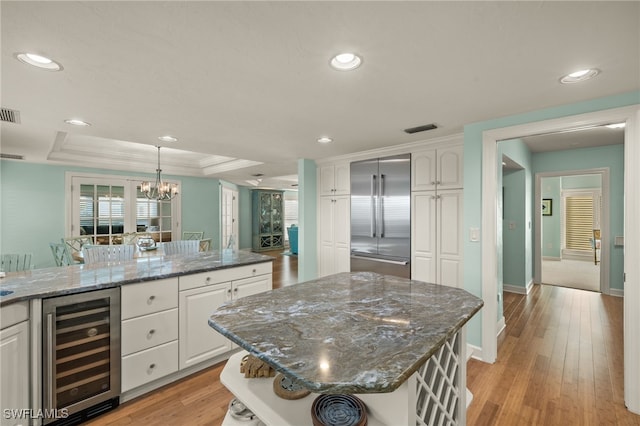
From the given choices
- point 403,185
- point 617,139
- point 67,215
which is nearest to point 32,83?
point 403,185

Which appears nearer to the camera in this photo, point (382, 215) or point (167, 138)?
point (167, 138)

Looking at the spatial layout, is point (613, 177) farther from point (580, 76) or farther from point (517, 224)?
point (580, 76)

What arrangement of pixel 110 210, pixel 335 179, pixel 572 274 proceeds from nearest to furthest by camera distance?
pixel 335 179 < pixel 110 210 < pixel 572 274

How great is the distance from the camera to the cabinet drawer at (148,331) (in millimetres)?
1975

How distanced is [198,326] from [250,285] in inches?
22.0

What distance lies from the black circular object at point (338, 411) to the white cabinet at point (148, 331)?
162 centimetres

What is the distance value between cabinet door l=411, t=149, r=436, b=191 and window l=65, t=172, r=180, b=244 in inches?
204

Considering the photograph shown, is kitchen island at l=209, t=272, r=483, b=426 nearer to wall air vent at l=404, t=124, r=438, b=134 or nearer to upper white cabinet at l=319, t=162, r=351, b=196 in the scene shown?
wall air vent at l=404, t=124, r=438, b=134

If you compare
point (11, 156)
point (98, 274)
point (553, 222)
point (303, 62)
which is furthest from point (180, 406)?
point (553, 222)

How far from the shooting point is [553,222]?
7551mm

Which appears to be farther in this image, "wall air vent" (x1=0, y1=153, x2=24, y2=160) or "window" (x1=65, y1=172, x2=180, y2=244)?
"window" (x1=65, y1=172, x2=180, y2=244)

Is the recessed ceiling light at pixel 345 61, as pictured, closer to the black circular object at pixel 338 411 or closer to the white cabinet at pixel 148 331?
the black circular object at pixel 338 411

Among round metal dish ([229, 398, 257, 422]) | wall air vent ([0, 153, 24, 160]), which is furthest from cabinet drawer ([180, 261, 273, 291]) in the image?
wall air vent ([0, 153, 24, 160])

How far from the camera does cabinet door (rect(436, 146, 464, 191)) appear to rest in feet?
9.77
